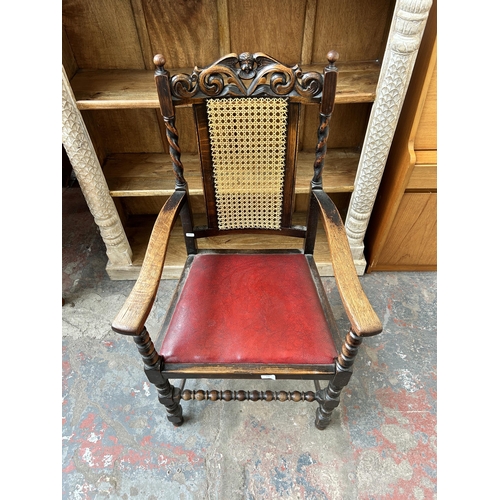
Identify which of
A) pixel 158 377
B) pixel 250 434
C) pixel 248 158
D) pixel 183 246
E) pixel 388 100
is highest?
pixel 388 100

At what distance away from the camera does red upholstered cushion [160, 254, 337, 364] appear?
1.08 metres

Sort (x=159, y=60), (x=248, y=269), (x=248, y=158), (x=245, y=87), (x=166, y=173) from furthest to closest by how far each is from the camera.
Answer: (x=166, y=173) < (x=248, y=269) < (x=248, y=158) < (x=245, y=87) < (x=159, y=60)

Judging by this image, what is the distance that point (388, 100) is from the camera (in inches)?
53.8

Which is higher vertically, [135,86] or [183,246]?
[135,86]

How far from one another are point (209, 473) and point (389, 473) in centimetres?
69

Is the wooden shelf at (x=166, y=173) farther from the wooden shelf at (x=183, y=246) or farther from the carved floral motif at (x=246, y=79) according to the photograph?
the carved floral motif at (x=246, y=79)

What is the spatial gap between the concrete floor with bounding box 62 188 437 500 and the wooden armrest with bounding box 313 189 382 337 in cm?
74

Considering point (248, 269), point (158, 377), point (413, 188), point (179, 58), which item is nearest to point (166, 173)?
point (179, 58)

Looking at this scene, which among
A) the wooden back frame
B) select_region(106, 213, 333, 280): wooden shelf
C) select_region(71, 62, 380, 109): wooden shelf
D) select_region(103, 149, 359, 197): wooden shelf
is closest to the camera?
the wooden back frame

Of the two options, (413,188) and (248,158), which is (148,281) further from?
(413,188)

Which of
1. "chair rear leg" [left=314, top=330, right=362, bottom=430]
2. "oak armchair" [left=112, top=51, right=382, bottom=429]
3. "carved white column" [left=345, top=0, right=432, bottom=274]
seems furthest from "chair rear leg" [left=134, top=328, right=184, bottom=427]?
"carved white column" [left=345, top=0, right=432, bottom=274]

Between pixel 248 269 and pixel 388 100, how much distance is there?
0.86 m

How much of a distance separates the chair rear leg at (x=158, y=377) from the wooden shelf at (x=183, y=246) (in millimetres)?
799

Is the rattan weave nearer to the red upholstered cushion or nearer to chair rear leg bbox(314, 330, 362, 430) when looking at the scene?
the red upholstered cushion
